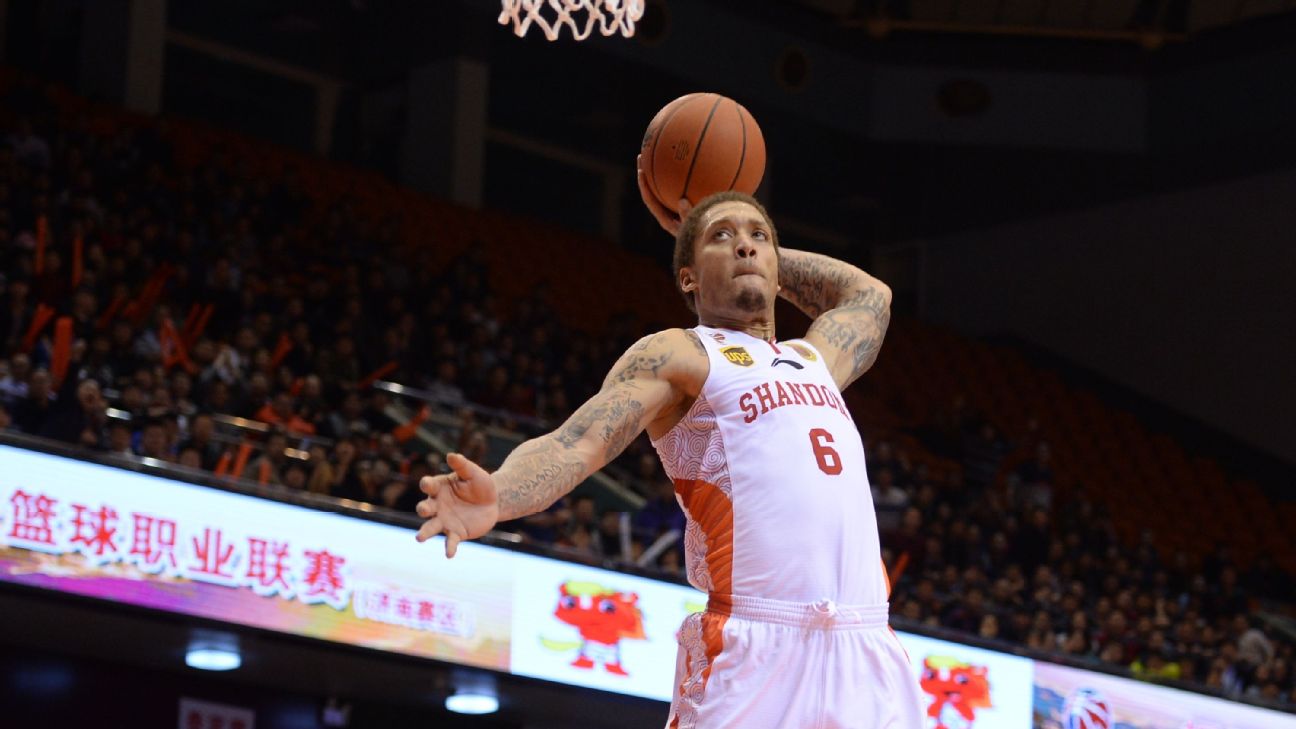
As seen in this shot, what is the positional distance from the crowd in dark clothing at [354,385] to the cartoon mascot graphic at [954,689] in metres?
0.95

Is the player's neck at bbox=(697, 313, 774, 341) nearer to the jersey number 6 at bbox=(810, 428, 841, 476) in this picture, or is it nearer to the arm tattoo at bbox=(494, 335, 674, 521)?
the arm tattoo at bbox=(494, 335, 674, 521)

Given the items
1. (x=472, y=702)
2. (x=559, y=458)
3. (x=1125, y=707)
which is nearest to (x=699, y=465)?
(x=559, y=458)

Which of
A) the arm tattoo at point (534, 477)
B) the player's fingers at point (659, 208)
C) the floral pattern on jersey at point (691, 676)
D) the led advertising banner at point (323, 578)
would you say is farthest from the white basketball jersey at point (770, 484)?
the led advertising banner at point (323, 578)

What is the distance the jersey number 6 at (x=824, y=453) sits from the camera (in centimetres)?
367

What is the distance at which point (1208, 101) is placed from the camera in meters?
19.3

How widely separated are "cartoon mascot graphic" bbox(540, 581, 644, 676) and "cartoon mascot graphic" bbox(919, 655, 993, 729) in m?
1.86

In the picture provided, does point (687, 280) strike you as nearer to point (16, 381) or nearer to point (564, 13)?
point (564, 13)

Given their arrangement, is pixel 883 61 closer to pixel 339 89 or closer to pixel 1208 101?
pixel 1208 101

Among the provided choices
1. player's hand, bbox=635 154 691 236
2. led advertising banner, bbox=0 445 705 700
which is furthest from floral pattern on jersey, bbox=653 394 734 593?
led advertising banner, bbox=0 445 705 700

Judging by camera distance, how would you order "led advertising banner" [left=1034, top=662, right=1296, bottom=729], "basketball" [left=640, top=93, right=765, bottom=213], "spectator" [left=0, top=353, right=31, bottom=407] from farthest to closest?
"led advertising banner" [left=1034, top=662, right=1296, bottom=729]
"spectator" [left=0, top=353, right=31, bottom=407]
"basketball" [left=640, top=93, right=765, bottom=213]

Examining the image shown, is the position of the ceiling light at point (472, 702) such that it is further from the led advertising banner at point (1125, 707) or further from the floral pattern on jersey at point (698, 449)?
the floral pattern on jersey at point (698, 449)

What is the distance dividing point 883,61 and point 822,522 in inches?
701

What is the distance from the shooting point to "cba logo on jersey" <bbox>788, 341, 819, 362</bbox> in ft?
12.9

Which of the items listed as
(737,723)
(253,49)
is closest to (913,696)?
(737,723)
